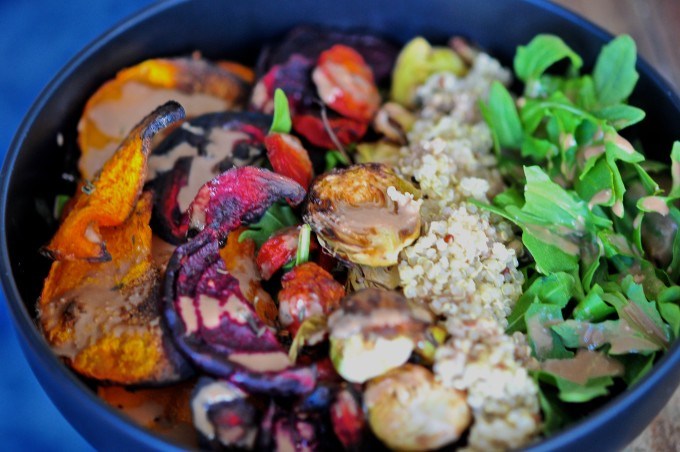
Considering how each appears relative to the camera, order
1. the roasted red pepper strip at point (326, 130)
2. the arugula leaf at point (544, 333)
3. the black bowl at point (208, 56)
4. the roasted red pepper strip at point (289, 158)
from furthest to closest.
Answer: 1. the roasted red pepper strip at point (326, 130)
2. the roasted red pepper strip at point (289, 158)
3. the arugula leaf at point (544, 333)
4. the black bowl at point (208, 56)

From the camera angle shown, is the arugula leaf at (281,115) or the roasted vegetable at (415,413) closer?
the roasted vegetable at (415,413)

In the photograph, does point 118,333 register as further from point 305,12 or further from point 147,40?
point 305,12

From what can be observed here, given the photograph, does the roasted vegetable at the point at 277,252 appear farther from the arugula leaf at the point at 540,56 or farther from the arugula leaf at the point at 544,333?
the arugula leaf at the point at 540,56

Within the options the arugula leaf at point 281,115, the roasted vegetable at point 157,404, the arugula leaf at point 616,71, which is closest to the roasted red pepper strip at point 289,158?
the arugula leaf at point 281,115

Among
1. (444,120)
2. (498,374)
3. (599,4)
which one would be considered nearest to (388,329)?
(498,374)

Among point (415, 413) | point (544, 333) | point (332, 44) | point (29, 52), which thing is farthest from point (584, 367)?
point (29, 52)

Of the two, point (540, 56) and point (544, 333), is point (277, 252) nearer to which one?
point (544, 333)

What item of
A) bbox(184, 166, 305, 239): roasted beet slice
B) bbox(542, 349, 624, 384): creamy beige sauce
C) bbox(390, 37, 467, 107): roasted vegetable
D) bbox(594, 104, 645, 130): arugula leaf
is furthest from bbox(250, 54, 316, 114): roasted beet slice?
bbox(542, 349, 624, 384): creamy beige sauce


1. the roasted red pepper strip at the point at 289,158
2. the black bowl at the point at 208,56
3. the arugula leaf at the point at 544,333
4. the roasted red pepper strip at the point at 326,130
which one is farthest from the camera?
the roasted red pepper strip at the point at 326,130
